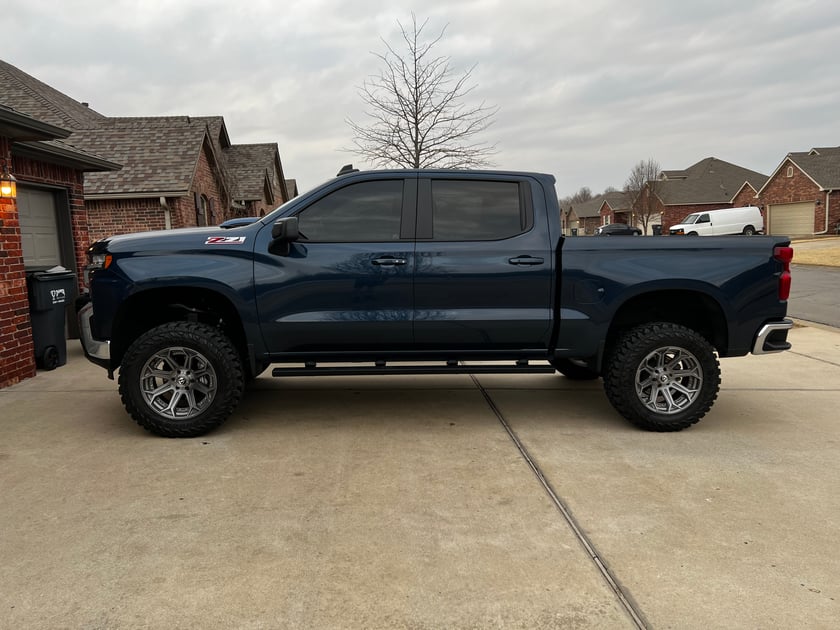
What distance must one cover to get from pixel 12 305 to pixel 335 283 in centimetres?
427

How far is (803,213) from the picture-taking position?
1732 inches

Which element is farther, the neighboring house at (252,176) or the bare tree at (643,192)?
the bare tree at (643,192)

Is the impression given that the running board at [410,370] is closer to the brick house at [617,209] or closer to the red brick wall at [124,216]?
the red brick wall at [124,216]

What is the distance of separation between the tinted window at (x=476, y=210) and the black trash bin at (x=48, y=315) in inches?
206

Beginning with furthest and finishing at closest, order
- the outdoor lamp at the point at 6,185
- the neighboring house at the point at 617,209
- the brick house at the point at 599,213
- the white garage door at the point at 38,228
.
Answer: the brick house at the point at 599,213
the neighboring house at the point at 617,209
the white garage door at the point at 38,228
the outdoor lamp at the point at 6,185

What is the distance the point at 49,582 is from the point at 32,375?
4.98 metres

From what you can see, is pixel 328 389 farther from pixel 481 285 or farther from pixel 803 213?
pixel 803 213

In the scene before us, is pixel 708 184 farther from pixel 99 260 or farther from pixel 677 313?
pixel 99 260

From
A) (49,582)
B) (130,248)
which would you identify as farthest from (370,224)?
(49,582)

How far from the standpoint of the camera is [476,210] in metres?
4.79

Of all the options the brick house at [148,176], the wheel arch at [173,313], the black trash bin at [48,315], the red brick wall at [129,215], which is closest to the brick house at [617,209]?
the brick house at [148,176]

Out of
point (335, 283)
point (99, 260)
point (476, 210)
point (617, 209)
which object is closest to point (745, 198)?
point (617, 209)

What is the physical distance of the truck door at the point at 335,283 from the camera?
4.56m

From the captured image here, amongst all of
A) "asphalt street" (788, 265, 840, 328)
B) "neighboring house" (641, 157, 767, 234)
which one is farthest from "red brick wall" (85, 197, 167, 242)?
"neighboring house" (641, 157, 767, 234)
